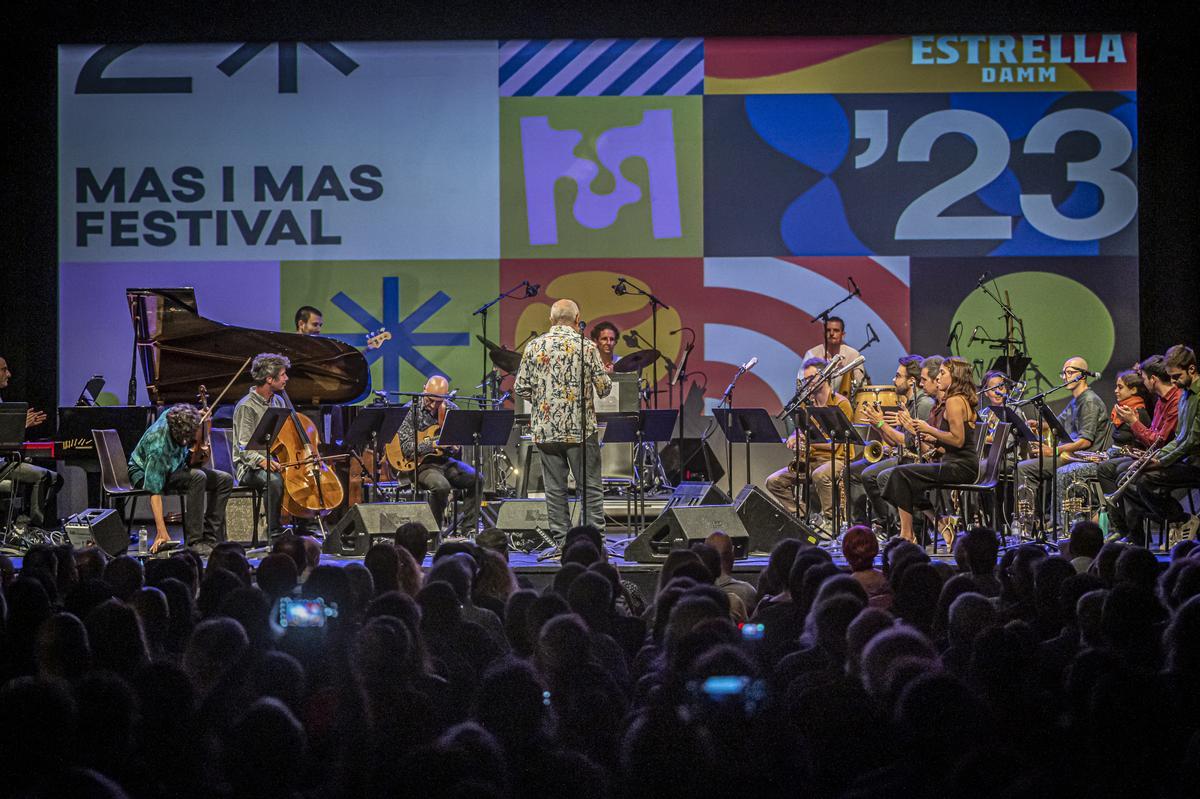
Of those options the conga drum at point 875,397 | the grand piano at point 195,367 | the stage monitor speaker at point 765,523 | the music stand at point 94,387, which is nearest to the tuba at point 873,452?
the conga drum at point 875,397

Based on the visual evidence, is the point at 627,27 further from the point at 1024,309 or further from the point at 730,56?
the point at 1024,309

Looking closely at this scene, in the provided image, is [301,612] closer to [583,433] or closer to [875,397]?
[583,433]

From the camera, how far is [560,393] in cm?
730

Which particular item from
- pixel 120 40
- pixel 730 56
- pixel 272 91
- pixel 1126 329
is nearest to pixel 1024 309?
pixel 1126 329

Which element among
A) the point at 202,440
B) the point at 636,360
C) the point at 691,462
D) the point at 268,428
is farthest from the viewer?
the point at 691,462

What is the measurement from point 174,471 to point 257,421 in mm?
694

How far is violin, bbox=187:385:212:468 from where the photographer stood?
8492mm

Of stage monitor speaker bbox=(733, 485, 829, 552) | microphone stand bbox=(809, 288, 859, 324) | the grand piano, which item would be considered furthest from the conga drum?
the grand piano

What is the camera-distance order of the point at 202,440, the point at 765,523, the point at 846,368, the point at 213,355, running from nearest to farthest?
the point at 765,523, the point at 202,440, the point at 846,368, the point at 213,355

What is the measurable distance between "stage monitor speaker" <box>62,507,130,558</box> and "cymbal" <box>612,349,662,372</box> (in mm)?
4165

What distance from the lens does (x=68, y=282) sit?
1148 centimetres

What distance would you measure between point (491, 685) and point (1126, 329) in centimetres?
1031

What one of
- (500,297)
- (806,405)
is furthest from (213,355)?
(806,405)

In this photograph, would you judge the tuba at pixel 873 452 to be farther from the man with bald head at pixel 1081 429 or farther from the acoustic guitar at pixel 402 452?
the acoustic guitar at pixel 402 452
